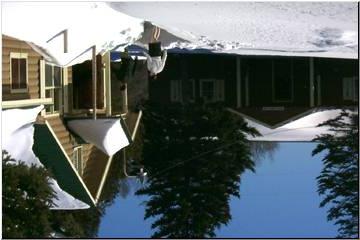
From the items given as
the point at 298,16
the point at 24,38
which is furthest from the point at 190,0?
the point at 24,38

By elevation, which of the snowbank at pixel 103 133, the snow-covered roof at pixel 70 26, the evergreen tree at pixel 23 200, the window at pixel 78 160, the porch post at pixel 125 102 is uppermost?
the snow-covered roof at pixel 70 26

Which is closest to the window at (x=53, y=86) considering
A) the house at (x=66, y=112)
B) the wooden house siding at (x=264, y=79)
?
the house at (x=66, y=112)

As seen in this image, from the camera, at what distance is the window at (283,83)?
4.33m

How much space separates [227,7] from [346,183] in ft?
4.50

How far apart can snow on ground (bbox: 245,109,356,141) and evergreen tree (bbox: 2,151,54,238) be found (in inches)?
54.8

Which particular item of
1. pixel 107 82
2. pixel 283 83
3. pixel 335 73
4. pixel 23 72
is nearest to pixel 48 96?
pixel 23 72

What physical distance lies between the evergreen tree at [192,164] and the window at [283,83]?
0.28 metres

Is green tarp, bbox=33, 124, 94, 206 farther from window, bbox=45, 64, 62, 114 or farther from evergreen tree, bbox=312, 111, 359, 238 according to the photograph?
evergreen tree, bbox=312, 111, 359, 238

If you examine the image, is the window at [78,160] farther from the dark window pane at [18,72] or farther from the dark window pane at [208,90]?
the dark window pane at [208,90]

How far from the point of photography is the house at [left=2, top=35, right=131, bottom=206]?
13.3 ft

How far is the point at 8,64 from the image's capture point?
406 cm

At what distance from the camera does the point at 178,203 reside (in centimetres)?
433

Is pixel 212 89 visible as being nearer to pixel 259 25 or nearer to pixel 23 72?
pixel 259 25

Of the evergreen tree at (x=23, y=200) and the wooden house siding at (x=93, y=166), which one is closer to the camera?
the evergreen tree at (x=23, y=200)
